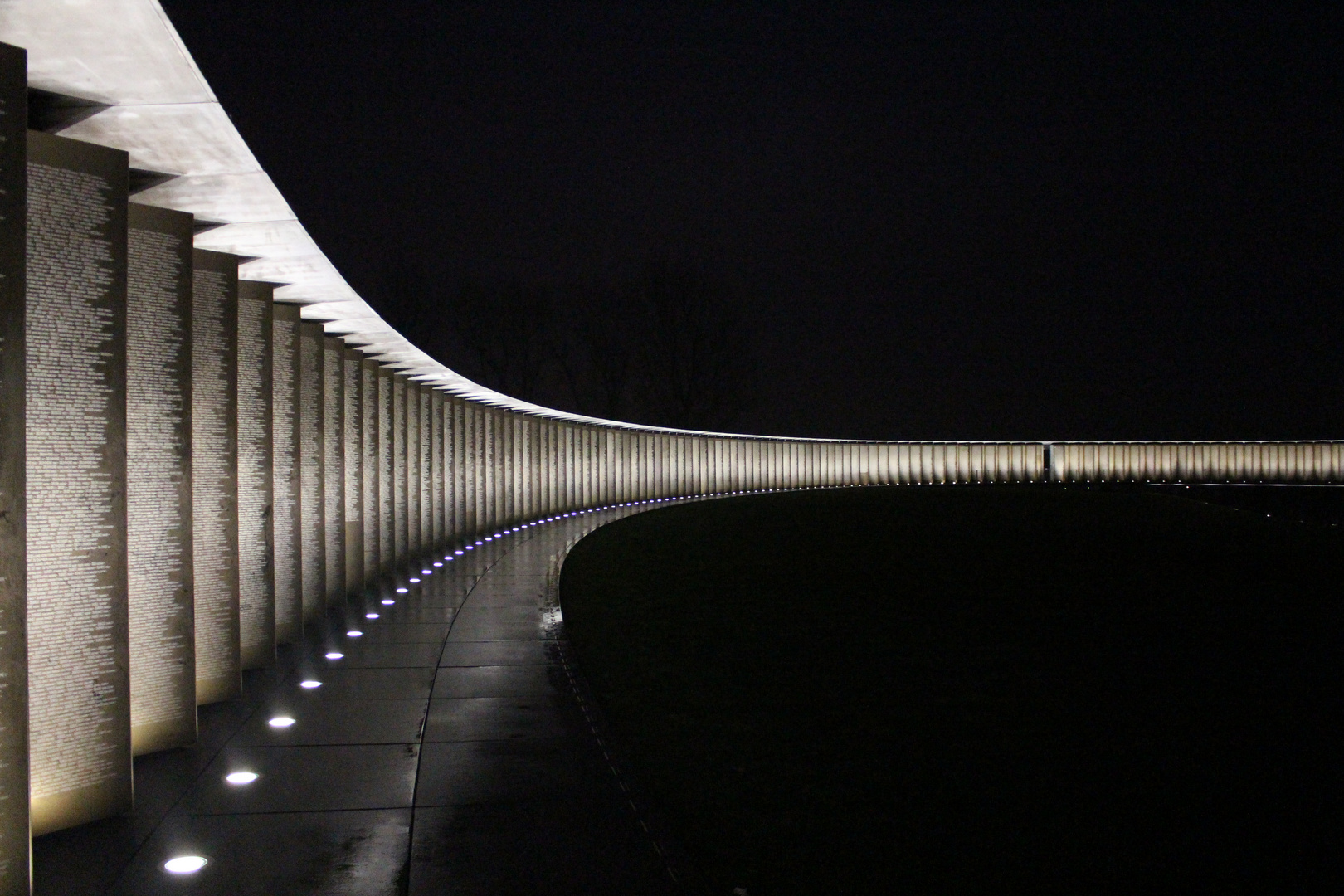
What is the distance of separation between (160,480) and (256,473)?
2.29 meters

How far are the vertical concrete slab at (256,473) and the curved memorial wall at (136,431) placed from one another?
0.07ft

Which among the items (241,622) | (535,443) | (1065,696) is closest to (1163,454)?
(535,443)

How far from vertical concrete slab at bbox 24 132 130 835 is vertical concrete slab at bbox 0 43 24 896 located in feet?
2.20

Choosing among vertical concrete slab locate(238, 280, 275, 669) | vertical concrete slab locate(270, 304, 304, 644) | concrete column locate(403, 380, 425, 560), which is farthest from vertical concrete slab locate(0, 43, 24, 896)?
concrete column locate(403, 380, 425, 560)

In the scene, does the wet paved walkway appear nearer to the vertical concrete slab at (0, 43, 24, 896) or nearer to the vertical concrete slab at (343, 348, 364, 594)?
the vertical concrete slab at (0, 43, 24, 896)

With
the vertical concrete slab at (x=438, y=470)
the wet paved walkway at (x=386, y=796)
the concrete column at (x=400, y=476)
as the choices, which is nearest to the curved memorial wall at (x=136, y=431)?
the wet paved walkway at (x=386, y=796)

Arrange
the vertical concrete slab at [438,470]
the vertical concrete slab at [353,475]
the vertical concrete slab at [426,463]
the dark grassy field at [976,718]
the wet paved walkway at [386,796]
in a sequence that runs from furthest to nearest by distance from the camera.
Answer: the vertical concrete slab at [438,470]
the vertical concrete slab at [426,463]
the vertical concrete slab at [353,475]
the dark grassy field at [976,718]
the wet paved walkway at [386,796]

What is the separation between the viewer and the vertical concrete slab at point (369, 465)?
12.8 m

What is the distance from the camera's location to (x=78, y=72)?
4.25 m

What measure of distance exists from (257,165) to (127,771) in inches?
134

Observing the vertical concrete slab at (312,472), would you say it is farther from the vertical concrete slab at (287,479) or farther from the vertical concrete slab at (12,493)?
the vertical concrete slab at (12,493)

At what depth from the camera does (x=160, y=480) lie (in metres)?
5.78

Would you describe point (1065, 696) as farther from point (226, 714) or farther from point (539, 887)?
point (226, 714)

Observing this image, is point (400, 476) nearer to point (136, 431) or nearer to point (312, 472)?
point (312, 472)
